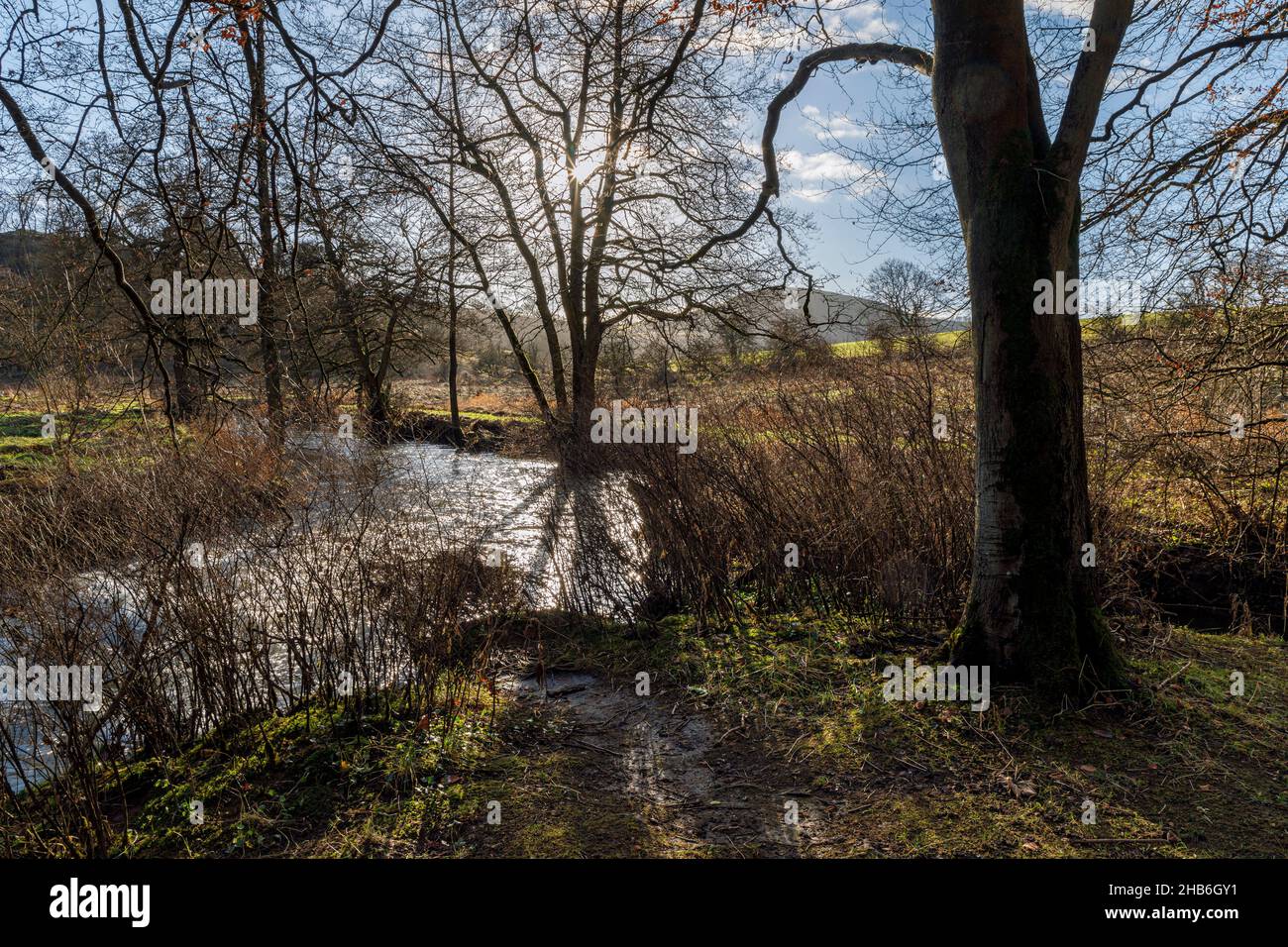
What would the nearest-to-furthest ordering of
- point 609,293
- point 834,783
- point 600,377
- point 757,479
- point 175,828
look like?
point 175,828
point 834,783
point 757,479
point 609,293
point 600,377

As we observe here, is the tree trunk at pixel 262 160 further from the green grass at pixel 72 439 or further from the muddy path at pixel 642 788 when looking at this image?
the green grass at pixel 72 439

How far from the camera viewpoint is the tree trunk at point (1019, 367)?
391cm

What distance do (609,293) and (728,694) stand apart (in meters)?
13.0

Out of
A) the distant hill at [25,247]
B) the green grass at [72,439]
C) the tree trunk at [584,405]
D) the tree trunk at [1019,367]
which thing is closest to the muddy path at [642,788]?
the tree trunk at [1019,367]

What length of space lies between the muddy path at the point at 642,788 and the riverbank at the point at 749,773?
0.04 feet

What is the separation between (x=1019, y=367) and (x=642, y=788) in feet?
9.19

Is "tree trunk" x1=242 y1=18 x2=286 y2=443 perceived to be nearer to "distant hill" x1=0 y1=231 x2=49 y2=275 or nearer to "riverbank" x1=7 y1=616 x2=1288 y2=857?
"distant hill" x1=0 y1=231 x2=49 y2=275

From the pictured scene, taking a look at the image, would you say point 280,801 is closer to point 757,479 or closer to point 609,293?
point 757,479

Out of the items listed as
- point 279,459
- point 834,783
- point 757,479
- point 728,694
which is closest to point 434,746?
point 728,694

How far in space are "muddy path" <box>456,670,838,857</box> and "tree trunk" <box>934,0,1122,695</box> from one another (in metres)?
1.47

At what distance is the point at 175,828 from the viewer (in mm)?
3410

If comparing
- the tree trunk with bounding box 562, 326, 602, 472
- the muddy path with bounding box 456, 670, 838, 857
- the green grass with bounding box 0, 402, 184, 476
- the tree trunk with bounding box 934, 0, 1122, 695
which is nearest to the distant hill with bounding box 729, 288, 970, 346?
the tree trunk with bounding box 562, 326, 602, 472

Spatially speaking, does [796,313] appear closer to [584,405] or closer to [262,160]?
[584,405]
